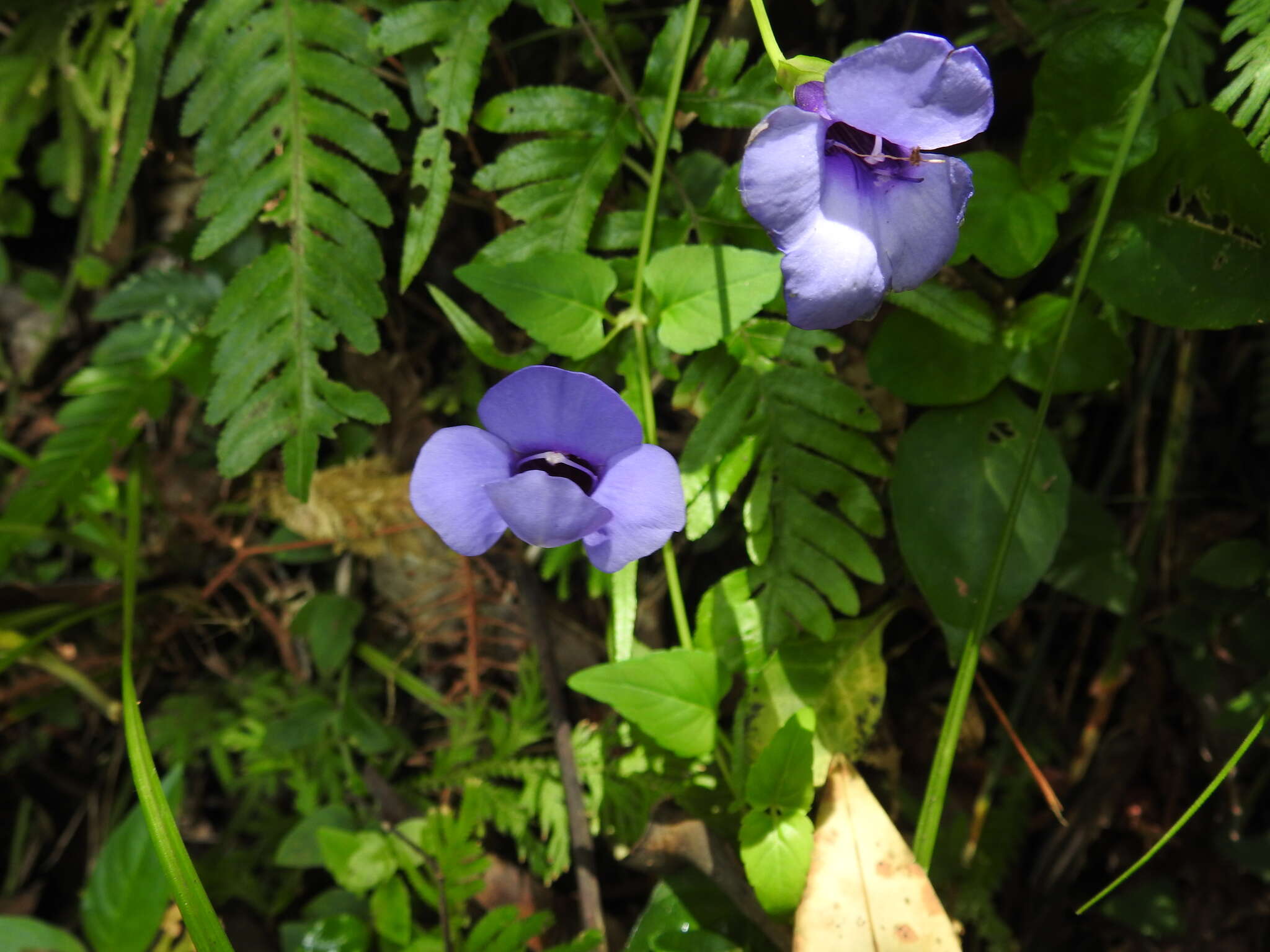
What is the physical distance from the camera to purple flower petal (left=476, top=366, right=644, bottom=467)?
108cm

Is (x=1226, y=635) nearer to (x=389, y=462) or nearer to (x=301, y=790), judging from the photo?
(x=389, y=462)

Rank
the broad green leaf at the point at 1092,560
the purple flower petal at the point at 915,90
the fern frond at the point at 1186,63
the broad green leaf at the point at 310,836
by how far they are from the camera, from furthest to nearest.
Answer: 1. the broad green leaf at the point at 310,836
2. the broad green leaf at the point at 1092,560
3. the fern frond at the point at 1186,63
4. the purple flower petal at the point at 915,90

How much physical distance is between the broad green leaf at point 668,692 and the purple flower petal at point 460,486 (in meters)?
0.30

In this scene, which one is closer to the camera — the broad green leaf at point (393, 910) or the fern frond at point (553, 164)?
the fern frond at point (553, 164)

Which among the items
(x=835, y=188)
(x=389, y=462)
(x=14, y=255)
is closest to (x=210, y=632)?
(x=389, y=462)

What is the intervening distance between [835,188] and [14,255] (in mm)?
2420

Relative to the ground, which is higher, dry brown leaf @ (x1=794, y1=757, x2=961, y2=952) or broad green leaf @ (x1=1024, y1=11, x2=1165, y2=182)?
broad green leaf @ (x1=1024, y1=11, x2=1165, y2=182)

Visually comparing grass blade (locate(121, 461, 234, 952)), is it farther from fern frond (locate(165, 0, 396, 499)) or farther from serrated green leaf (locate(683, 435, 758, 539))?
serrated green leaf (locate(683, 435, 758, 539))

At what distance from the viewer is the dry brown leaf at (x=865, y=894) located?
126 centimetres

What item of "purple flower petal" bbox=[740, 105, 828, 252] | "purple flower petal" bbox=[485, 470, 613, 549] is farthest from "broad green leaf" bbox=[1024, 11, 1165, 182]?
"purple flower petal" bbox=[485, 470, 613, 549]

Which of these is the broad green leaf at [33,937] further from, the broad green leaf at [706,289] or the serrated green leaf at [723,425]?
the broad green leaf at [706,289]

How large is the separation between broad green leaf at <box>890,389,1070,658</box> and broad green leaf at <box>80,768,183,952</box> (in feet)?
4.90

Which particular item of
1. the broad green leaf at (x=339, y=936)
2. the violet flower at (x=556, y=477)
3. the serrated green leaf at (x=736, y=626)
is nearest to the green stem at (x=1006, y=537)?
the serrated green leaf at (x=736, y=626)

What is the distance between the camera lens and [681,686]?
1364 millimetres
